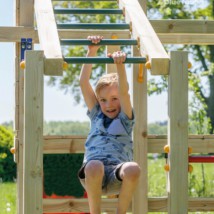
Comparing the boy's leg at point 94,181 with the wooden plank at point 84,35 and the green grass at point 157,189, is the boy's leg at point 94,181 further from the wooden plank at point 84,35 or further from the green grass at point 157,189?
the green grass at point 157,189

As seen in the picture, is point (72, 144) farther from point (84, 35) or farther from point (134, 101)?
point (84, 35)

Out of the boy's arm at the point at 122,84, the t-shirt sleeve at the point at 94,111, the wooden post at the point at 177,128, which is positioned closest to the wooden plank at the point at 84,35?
the t-shirt sleeve at the point at 94,111

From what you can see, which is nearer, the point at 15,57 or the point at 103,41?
the point at 103,41

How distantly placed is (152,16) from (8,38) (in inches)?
499

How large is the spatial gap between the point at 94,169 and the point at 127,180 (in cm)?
22

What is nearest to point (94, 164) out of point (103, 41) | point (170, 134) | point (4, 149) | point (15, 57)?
point (170, 134)

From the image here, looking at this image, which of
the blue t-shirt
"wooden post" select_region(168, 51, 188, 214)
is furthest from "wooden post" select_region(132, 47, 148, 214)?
"wooden post" select_region(168, 51, 188, 214)

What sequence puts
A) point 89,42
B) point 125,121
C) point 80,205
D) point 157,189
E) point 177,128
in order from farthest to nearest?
point 157,189 < point 80,205 < point 89,42 < point 125,121 < point 177,128

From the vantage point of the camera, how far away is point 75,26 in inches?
221

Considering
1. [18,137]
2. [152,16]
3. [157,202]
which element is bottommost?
[157,202]

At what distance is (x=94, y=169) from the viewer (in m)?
4.61

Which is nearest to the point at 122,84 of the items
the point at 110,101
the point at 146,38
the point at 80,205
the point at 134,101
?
the point at 110,101

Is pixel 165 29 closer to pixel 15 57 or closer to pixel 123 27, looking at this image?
pixel 123 27

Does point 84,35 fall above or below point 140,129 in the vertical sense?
above
